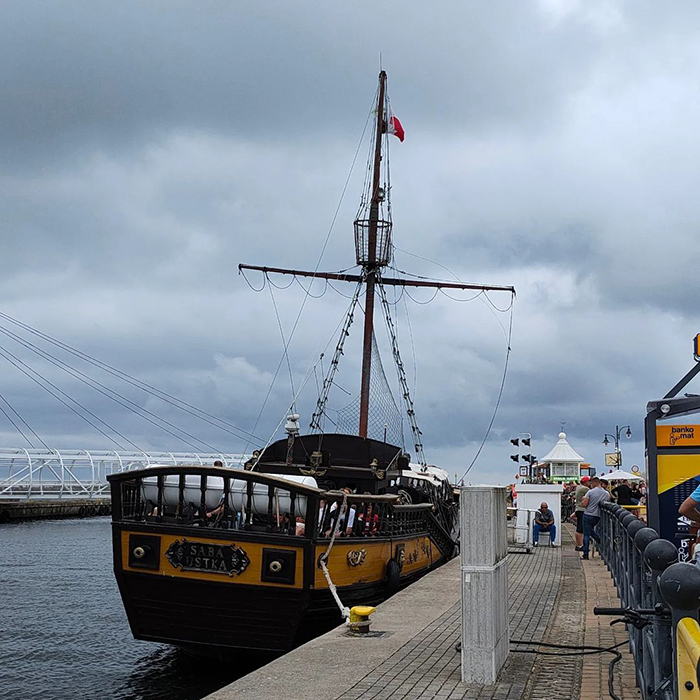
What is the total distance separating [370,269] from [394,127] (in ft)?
19.1

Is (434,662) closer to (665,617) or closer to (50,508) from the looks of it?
(665,617)

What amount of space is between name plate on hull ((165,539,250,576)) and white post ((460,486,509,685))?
5014mm

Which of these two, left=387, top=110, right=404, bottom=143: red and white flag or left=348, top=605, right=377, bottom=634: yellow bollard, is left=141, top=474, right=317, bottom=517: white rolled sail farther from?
left=387, top=110, right=404, bottom=143: red and white flag

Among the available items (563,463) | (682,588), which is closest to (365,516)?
(682,588)

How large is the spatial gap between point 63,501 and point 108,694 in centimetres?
5493

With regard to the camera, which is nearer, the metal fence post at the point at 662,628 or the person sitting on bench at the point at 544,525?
the metal fence post at the point at 662,628

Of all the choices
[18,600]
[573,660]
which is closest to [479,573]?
[573,660]

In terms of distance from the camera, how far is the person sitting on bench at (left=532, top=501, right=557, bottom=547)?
78.3ft

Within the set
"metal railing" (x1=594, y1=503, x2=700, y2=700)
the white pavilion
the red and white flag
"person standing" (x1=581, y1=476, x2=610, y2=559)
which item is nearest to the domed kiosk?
the white pavilion

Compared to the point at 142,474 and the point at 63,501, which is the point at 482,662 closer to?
the point at 142,474

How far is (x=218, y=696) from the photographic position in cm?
769

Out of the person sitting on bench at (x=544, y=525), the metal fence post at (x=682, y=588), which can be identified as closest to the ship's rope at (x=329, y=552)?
the metal fence post at (x=682, y=588)

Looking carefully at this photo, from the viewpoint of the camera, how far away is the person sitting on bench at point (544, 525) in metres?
23.9

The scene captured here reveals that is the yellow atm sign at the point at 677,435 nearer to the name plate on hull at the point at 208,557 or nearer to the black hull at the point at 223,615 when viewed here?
the black hull at the point at 223,615
